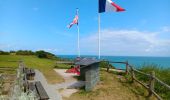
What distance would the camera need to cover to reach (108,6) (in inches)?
523

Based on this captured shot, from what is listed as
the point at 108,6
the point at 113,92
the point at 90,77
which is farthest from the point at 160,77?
the point at 108,6

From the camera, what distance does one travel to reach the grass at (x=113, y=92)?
33.6ft

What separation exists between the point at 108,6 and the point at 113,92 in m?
4.90

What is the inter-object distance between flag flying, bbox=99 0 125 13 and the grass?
12.9ft

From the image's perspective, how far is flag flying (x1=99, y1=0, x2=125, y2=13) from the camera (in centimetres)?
1293

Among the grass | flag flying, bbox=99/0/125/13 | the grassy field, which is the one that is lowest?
the grass

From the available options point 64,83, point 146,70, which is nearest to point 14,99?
point 64,83

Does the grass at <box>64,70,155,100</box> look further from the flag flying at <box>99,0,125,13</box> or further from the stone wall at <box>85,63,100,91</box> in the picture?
the flag flying at <box>99,0,125,13</box>

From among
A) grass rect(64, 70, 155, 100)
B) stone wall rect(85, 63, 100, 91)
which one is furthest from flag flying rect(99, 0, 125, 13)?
grass rect(64, 70, 155, 100)

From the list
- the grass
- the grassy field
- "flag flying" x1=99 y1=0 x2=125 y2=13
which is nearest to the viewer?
the grass

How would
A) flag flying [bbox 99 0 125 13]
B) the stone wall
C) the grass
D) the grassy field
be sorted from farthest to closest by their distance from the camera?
1. the grassy field
2. flag flying [bbox 99 0 125 13]
3. the stone wall
4. the grass

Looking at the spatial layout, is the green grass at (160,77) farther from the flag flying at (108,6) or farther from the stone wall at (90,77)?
the flag flying at (108,6)

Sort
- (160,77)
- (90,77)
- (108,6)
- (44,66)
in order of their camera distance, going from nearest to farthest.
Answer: (90,77) < (160,77) < (108,6) < (44,66)

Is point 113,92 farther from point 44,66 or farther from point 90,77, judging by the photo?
point 44,66
